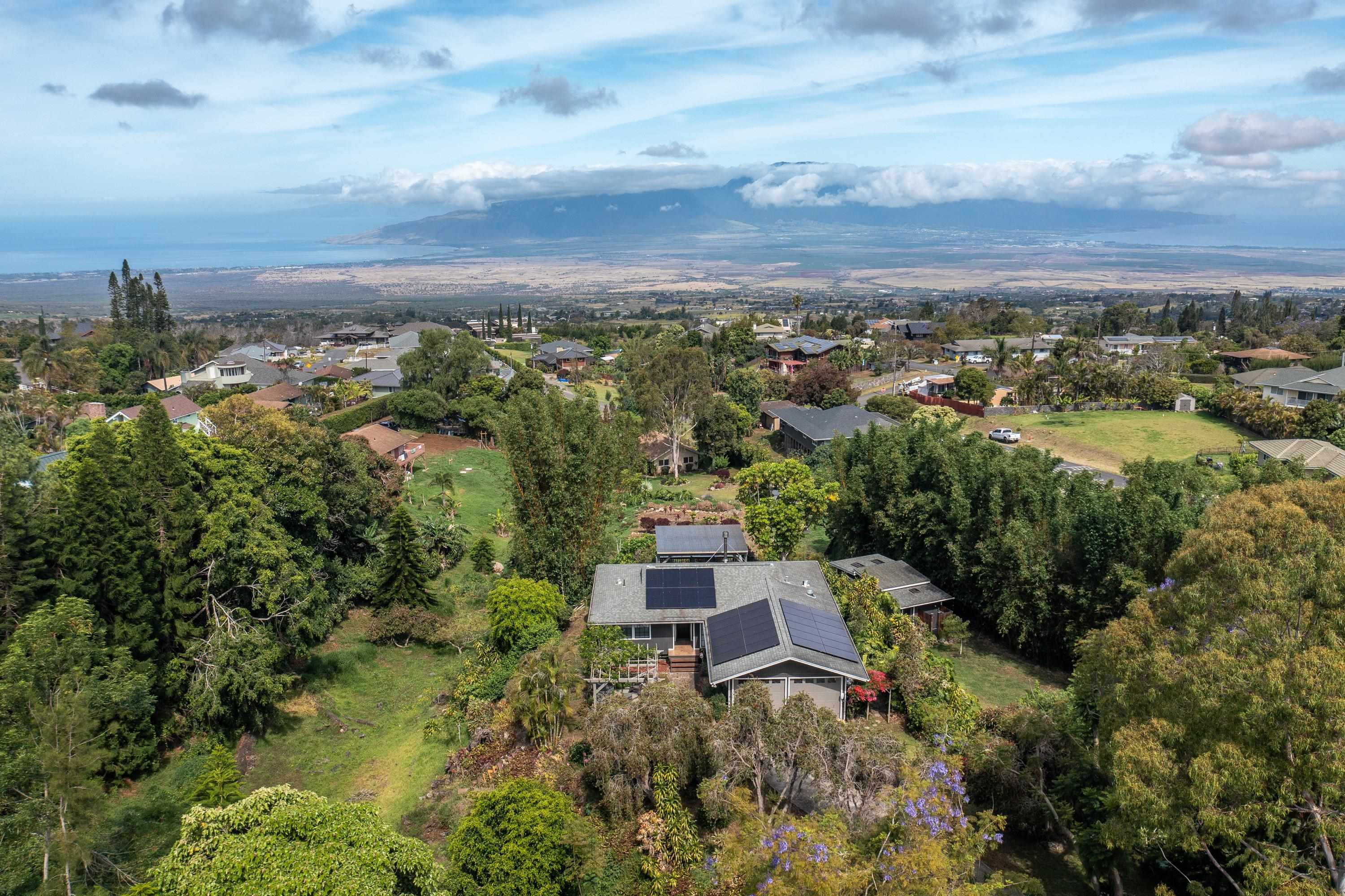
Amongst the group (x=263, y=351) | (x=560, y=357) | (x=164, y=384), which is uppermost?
(x=263, y=351)

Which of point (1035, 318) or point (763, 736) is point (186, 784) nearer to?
point (763, 736)

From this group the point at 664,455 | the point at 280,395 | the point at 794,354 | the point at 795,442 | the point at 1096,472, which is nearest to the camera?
the point at 1096,472

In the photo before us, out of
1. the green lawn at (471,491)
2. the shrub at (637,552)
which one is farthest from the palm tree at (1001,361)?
the shrub at (637,552)

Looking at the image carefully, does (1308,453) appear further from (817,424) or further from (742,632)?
(742,632)

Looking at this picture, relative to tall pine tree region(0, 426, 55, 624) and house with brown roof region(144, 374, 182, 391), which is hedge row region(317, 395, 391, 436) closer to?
house with brown roof region(144, 374, 182, 391)

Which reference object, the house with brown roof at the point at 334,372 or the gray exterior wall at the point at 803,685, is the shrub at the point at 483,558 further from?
the house with brown roof at the point at 334,372

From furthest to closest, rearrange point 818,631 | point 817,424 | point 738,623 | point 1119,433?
1. point 817,424
2. point 1119,433
3. point 738,623
4. point 818,631

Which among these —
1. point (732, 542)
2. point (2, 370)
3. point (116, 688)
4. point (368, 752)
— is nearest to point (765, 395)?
point (732, 542)

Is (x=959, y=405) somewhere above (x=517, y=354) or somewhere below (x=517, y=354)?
below

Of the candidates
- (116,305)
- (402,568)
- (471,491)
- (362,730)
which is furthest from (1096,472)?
(116,305)
